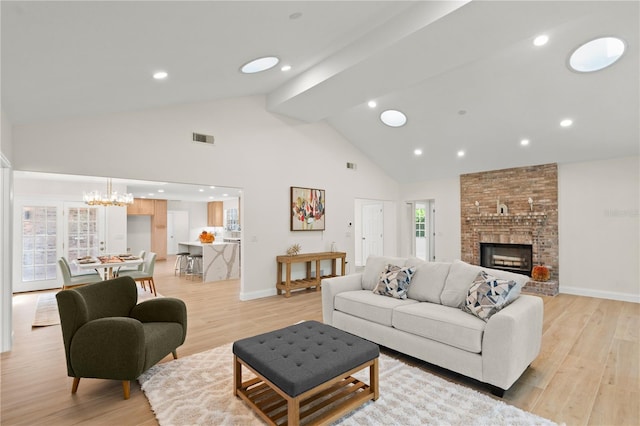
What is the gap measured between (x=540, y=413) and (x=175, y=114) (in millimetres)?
5477

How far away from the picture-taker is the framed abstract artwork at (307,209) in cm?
634

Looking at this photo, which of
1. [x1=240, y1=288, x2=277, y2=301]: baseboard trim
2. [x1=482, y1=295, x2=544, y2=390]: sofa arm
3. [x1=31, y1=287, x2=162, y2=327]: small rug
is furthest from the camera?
[x1=240, y1=288, x2=277, y2=301]: baseboard trim

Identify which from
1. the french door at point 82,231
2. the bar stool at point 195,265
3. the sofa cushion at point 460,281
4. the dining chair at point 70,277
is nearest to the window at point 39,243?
the french door at point 82,231

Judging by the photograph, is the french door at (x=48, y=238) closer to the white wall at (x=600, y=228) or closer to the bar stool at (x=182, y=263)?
the bar stool at (x=182, y=263)

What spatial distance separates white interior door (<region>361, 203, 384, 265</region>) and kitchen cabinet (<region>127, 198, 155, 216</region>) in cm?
714

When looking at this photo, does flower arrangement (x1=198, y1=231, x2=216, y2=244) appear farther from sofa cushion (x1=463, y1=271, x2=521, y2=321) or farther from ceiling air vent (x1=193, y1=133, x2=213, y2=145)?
sofa cushion (x1=463, y1=271, x2=521, y2=321)

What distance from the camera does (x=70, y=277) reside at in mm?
5383

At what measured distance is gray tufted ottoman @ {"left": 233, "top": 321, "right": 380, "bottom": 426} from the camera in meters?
2.01

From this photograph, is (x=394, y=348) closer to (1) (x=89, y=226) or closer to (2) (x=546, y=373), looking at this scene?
(2) (x=546, y=373)

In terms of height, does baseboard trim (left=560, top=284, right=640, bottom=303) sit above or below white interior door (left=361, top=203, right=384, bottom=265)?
below

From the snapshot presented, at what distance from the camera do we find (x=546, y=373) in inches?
115

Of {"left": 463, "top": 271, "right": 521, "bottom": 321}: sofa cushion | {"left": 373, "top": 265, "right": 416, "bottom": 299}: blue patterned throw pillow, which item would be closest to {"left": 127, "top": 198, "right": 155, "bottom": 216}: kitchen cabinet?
{"left": 373, "top": 265, "right": 416, "bottom": 299}: blue patterned throw pillow

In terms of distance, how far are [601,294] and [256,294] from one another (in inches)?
243

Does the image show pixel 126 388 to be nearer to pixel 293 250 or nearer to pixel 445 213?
pixel 293 250
